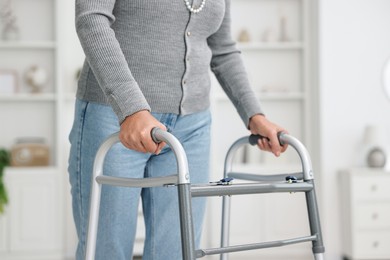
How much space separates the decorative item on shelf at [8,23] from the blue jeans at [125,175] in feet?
11.0

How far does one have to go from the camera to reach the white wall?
4.73 m

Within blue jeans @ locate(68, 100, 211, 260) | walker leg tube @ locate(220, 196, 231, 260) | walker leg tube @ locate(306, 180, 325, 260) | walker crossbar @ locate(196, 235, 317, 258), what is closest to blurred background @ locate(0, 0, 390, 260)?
walker leg tube @ locate(220, 196, 231, 260)

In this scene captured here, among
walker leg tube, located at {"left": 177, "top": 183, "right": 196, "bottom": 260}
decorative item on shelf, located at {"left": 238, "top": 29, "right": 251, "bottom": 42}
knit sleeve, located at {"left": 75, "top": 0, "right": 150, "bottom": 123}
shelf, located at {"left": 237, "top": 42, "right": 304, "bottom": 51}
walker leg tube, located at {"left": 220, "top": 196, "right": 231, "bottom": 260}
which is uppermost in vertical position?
decorative item on shelf, located at {"left": 238, "top": 29, "right": 251, "bottom": 42}

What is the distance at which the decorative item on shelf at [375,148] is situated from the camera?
4.59 metres

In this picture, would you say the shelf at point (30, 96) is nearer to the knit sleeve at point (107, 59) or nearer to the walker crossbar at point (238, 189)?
→ the knit sleeve at point (107, 59)

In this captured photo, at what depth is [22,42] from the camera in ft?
16.0

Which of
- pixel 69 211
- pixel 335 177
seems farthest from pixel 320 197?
pixel 69 211

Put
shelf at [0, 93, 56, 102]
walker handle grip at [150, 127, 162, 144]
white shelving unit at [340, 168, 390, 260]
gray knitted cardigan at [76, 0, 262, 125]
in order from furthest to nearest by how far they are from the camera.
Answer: shelf at [0, 93, 56, 102] → white shelving unit at [340, 168, 390, 260] → gray knitted cardigan at [76, 0, 262, 125] → walker handle grip at [150, 127, 162, 144]

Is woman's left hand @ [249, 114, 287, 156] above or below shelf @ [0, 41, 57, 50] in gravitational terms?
below

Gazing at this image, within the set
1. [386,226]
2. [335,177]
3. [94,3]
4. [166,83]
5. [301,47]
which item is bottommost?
[386,226]

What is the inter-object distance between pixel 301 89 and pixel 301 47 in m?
0.33

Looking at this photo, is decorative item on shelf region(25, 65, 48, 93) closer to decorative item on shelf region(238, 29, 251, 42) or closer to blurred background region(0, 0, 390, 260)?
blurred background region(0, 0, 390, 260)

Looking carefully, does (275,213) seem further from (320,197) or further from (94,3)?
(94,3)

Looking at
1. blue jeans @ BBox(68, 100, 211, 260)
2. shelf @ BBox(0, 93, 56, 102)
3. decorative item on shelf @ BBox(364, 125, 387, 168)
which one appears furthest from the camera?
shelf @ BBox(0, 93, 56, 102)
